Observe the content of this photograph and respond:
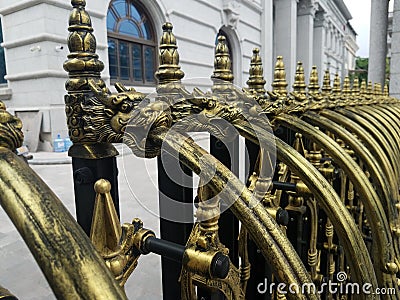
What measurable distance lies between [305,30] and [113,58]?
1128 cm

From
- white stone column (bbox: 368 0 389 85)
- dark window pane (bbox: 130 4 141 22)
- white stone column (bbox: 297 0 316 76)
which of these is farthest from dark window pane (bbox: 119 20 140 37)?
white stone column (bbox: 297 0 316 76)

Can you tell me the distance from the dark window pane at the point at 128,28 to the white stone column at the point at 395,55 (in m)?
5.34

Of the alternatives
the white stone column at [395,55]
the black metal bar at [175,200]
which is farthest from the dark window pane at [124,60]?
the black metal bar at [175,200]

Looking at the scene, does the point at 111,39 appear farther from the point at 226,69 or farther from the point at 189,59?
the point at 226,69

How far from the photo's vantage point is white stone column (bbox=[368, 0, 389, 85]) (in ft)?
18.3

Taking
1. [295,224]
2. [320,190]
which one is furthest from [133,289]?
[320,190]

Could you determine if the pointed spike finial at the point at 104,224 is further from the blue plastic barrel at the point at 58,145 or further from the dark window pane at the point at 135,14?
the dark window pane at the point at 135,14

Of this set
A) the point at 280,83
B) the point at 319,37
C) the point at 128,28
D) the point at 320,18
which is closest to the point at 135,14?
the point at 128,28

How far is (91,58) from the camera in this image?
50 cm

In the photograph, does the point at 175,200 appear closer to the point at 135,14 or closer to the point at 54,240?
the point at 54,240

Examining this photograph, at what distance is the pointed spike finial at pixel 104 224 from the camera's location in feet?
1.58

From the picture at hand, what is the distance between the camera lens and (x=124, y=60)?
312 inches

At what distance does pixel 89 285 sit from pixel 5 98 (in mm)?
7829

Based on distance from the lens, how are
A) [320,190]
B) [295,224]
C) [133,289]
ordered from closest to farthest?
[320,190], [295,224], [133,289]
